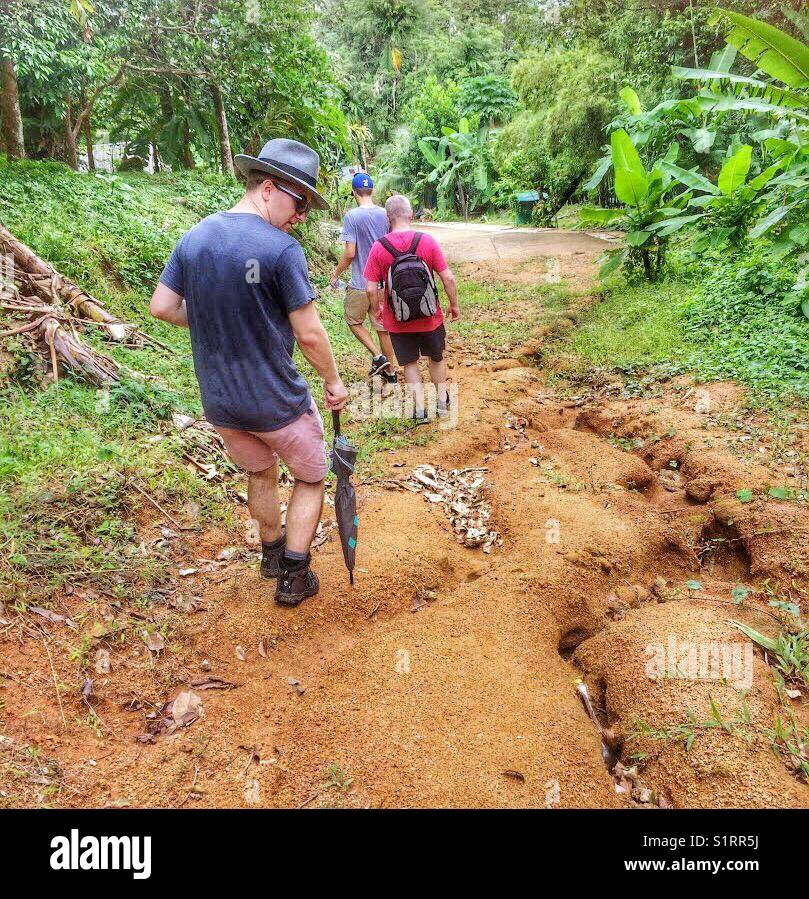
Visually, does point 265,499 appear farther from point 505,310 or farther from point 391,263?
point 505,310

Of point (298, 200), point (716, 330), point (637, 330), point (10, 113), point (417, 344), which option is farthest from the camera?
point (10, 113)

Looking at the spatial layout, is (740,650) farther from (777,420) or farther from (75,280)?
(75,280)

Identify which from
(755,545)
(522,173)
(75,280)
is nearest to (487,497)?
(755,545)

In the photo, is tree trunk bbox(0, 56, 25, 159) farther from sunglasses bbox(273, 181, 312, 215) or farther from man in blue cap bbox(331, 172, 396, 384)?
sunglasses bbox(273, 181, 312, 215)

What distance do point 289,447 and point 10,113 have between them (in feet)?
25.1

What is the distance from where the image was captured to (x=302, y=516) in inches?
131

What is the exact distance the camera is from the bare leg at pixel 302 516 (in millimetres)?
3346

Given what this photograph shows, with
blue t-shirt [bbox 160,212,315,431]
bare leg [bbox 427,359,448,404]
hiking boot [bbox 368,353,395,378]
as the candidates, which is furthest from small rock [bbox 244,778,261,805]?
hiking boot [bbox 368,353,395,378]

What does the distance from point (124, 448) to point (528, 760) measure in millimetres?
3167

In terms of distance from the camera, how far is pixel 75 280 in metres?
6.06

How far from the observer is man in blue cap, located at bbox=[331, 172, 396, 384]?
622 cm

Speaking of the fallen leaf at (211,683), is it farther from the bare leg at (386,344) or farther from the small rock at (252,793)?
the bare leg at (386,344)

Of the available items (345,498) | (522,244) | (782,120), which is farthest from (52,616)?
(522,244)

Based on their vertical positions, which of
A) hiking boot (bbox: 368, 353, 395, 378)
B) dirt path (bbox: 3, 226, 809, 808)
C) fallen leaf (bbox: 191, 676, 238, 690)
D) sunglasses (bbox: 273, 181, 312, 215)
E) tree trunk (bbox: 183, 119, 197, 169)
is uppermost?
tree trunk (bbox: 183, 119, 197, 169)
